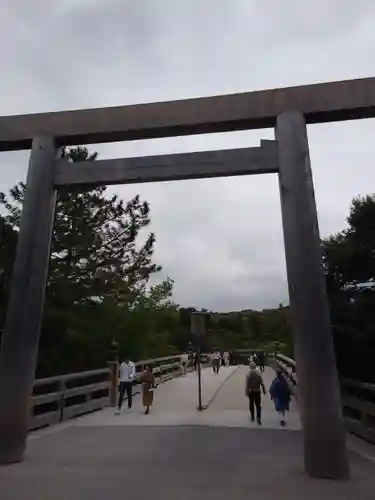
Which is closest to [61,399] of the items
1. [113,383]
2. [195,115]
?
[113,383]

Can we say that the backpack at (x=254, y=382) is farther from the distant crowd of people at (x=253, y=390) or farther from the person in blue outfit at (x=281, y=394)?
the person in blue outfit at (x=281, y=394)

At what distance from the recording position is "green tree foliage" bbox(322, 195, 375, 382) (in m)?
9.99

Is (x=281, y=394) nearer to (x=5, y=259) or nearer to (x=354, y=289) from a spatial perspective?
(x=354, y=289)

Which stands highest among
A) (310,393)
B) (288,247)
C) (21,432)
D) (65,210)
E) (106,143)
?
(65,210)

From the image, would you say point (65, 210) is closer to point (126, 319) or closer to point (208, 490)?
point (126, 319)

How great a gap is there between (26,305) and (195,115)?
3785 millimetres

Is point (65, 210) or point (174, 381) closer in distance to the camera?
point (65, 210)

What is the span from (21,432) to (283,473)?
355 cm

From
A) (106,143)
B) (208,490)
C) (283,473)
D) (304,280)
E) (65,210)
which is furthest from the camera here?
(65,210)

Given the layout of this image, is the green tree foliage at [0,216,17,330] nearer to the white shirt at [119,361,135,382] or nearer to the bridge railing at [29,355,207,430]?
the bridge railing at [29,355,207,430]

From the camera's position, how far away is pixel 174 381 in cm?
2216

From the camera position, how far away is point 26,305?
7.39 metres

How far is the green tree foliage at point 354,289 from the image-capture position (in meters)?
9.99

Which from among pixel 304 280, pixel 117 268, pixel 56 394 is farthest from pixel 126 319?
pixel 304 280
